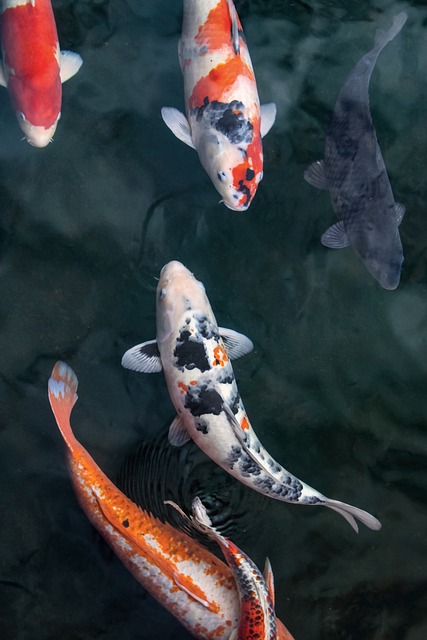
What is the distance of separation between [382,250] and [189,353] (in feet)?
4.41

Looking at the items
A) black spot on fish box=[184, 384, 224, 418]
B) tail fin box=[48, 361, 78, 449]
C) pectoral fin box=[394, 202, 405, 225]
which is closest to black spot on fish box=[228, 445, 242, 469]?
black spot on fish box=[184, 384, 224, 418]

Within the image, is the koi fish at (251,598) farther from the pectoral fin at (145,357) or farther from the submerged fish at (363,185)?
the submerged fish at (363,185)

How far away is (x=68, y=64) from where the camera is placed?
Result: 4.18 meters

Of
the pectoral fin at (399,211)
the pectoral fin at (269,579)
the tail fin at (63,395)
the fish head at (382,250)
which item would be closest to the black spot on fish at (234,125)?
the fish head at (382,250)

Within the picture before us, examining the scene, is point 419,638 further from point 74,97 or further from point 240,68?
point 74,97

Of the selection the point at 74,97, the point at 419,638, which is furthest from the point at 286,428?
the point at 74,97

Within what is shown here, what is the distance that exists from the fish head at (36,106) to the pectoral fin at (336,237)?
1798 millimetres

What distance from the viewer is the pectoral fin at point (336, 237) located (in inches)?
172

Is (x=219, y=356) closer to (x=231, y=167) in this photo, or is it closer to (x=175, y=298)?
(x=175, y=298)

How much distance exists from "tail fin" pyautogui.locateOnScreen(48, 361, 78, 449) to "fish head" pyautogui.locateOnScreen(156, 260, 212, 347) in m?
0.66

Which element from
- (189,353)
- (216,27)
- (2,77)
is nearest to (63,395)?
(189,353)

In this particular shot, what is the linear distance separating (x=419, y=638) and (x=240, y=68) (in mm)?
3820

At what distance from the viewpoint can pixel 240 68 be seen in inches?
155

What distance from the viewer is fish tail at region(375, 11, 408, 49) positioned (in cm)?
438
